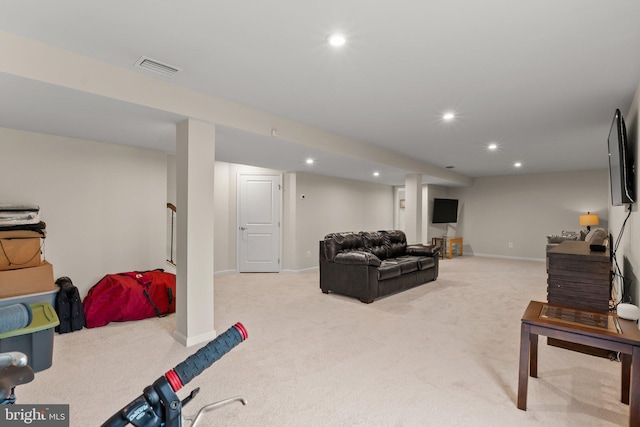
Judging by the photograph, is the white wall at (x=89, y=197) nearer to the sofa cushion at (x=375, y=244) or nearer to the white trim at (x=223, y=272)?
the white trim at (x=223, y=272)

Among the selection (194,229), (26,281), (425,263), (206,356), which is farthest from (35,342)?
(425,263)

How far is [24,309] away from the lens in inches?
104

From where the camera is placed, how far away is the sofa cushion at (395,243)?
5852mm

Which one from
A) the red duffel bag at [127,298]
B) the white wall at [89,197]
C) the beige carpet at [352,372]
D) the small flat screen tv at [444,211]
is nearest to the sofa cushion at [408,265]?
the beige carpet at [352,372]

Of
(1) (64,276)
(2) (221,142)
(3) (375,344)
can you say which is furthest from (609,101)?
(1) (64,276)

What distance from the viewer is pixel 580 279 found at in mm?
2824

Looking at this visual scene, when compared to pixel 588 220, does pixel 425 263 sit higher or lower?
lower

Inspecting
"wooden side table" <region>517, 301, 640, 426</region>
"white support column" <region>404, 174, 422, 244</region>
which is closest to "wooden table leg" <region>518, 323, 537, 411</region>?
"wooden side table" <region>517, 301, 640, 426</region>

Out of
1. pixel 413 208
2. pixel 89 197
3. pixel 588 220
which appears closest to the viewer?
pixel 89 197

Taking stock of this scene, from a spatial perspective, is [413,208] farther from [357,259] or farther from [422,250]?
[357,259]

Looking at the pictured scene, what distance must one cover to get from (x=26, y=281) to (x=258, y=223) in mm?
4026

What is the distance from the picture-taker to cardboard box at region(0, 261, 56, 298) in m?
2.92

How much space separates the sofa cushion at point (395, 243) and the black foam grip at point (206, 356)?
515cm

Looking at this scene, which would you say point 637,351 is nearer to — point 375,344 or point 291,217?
point 375,344
